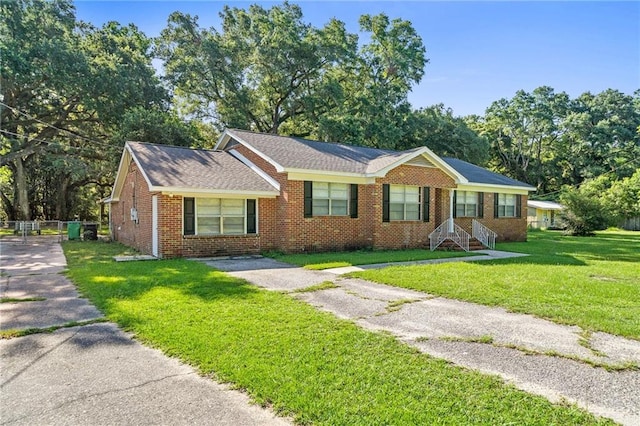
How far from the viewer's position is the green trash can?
21328 mm

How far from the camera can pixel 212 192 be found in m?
13.1

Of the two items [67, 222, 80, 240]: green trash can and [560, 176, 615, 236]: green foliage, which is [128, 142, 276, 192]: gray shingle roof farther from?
[560, 176, 615, 236]: green foliage

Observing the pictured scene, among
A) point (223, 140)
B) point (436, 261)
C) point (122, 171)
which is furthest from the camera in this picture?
point (223, 140)

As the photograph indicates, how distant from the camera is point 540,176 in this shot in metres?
49.6

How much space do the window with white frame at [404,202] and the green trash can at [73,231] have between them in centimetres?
1668

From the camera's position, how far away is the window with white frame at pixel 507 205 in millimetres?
20906

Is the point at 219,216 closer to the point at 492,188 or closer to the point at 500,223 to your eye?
the point at 492,188

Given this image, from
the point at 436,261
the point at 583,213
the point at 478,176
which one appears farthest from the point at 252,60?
the point at 583,213

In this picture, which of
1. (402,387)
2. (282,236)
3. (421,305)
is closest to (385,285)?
(421,305)

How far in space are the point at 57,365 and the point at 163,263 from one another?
291 inches

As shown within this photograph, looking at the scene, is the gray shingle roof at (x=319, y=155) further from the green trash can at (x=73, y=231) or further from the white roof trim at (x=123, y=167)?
the green trash can at (x=73, y=231)

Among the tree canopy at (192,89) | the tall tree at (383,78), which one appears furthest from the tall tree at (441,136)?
the tall tree at (383,78)

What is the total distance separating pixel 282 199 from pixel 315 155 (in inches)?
124

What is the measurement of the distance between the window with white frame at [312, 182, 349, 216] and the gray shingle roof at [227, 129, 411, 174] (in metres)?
0.62
